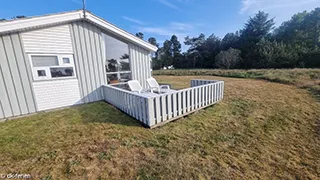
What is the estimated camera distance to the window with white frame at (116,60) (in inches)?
255

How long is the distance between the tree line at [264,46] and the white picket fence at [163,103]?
3042 centimetres

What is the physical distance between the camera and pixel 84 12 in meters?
5.47

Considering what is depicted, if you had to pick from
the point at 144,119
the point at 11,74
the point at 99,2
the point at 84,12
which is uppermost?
the point at 99,2

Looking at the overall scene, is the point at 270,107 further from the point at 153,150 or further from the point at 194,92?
the point at 153,150

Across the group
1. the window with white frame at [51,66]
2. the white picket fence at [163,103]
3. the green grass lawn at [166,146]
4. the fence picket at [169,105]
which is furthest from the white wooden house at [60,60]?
the fence picket at [169,105]

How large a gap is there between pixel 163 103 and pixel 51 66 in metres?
4.51

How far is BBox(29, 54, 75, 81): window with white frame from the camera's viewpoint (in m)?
5.01

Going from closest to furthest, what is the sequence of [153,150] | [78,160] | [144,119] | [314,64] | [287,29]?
[78,160] < [153,150] < [144,119] < [314,64] < [287,29]

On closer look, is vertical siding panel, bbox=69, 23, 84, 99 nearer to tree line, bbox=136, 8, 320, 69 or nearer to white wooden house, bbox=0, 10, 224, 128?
white wooden house, bbox=0, 10, 224, 128

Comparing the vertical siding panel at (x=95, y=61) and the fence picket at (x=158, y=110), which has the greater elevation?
the vertical siding panel at (x=95, y=61)

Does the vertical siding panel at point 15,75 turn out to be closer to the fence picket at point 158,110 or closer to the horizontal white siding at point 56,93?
the horizontal white siding at point 56,93

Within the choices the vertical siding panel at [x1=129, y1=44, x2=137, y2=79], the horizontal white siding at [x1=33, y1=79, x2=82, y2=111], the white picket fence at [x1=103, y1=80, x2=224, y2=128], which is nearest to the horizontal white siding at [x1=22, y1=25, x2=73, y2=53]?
the horizontal white siding at [x1=33, y1=79, x2=82, y2=111]

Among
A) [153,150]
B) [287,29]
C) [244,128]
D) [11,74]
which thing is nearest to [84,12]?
[11,74]

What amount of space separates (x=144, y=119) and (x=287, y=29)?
47493 millimetres
